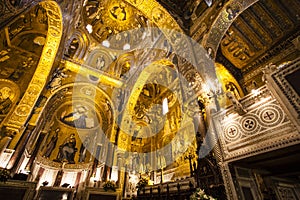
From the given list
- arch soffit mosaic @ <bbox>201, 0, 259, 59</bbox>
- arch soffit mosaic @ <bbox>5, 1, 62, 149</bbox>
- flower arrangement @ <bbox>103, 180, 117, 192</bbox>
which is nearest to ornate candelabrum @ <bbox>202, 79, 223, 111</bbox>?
arch soffit mosaic @ <bbox>201, 0, 259, 59</bbox>

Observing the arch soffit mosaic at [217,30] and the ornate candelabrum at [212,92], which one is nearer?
the ornate candelabrum at [212,92]

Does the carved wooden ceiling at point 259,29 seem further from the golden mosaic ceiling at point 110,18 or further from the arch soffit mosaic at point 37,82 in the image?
the arch soffit mosaic at point 37,82

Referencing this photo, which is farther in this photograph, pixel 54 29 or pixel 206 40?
pixel 54 29

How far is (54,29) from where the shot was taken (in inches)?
305

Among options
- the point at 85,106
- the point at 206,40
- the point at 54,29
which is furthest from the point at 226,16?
the point at 85,106

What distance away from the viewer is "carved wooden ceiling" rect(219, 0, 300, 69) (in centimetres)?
670

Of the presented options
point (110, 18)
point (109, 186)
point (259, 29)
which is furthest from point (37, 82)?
point (259, 29)

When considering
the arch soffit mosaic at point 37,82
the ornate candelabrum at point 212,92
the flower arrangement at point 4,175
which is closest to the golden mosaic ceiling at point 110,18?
the arch soffit mosaic at point 37,82

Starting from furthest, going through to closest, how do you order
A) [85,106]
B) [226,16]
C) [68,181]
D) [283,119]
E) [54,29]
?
1. [85,106]
2. [68,181]
3. [54,29]
4. [226,16]
5. [283,119]

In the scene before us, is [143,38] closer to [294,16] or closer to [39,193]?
[294,16]

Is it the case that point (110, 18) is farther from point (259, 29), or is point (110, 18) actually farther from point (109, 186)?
point (109, 186)

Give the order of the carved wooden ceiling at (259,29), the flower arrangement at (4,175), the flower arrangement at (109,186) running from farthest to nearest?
1. the flower arrangement at (109,186)
2. the flower arrangement at (4,175)
3. the carved wooden ceiling at (259,29)

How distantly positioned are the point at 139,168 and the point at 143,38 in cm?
961

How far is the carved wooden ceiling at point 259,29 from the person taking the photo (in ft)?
22.0
